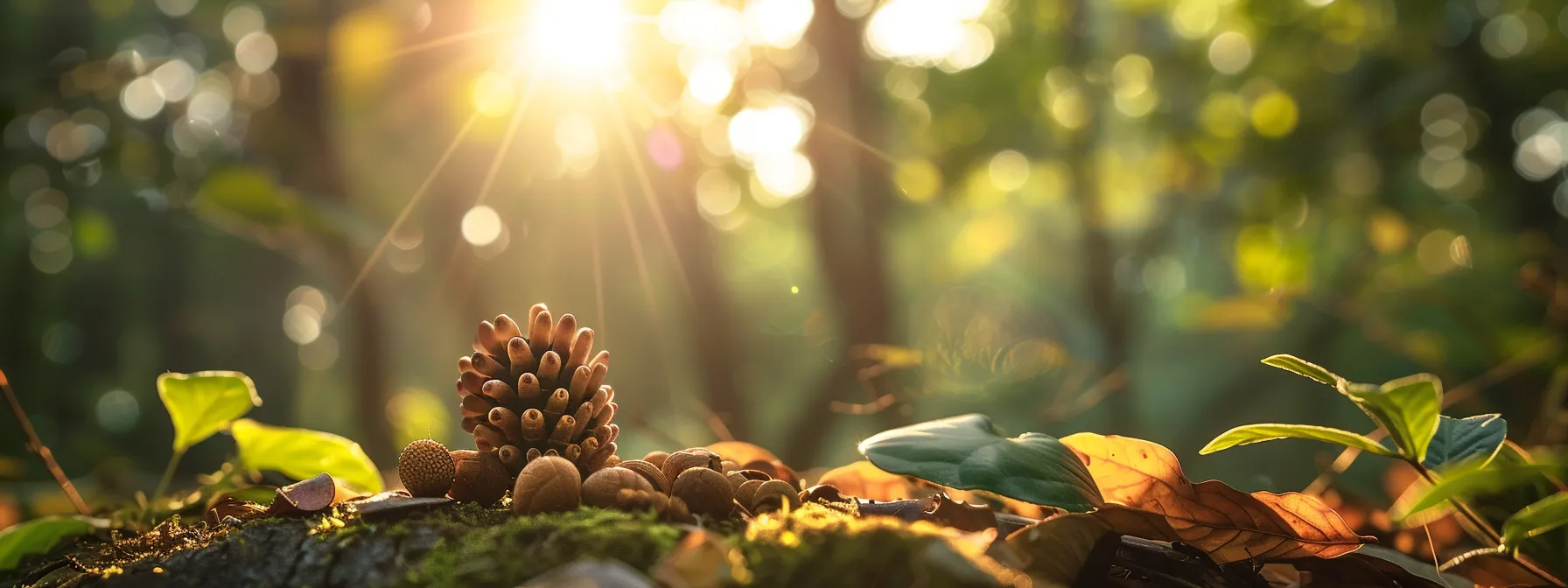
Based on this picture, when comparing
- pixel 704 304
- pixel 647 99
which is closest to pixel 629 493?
pixel 647 99

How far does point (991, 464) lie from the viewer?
2.62 ft

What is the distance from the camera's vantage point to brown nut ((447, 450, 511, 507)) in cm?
92

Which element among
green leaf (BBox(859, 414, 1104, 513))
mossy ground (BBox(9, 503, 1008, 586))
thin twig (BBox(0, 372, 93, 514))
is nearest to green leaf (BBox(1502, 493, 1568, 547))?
green leaf (BBox(859, 414, 1104, 513))

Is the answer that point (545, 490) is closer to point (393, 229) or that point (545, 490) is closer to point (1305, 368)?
point (1305, 368)

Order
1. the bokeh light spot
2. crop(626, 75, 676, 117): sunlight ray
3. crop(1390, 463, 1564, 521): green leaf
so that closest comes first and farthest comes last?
crop(1390, 463, 1564, 521): green leaf → crop(626, 75, 676, 117): sunlight ray → the bokeh light spot

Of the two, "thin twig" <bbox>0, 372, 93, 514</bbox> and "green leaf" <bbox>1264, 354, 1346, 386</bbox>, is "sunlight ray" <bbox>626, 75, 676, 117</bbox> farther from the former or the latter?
"green leaf" <bbox>1264, 354, 1346, 386</bbox>

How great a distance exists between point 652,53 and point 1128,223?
8.38 metres

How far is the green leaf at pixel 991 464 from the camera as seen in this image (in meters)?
0.78

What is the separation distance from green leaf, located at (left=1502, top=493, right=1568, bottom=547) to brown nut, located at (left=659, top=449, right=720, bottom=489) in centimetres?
73

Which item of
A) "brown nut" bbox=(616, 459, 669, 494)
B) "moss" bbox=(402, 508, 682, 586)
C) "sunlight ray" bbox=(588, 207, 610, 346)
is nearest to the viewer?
"moss" bbox=(402, 508, 682, 586)

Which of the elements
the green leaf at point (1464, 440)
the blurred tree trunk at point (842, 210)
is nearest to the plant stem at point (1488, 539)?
the green leaf at point (1464, 440)

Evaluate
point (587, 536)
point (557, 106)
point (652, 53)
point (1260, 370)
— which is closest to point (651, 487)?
point (587, 536)

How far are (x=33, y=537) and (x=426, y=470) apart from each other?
0.58 meters

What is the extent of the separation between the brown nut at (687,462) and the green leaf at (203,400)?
0.59 m
